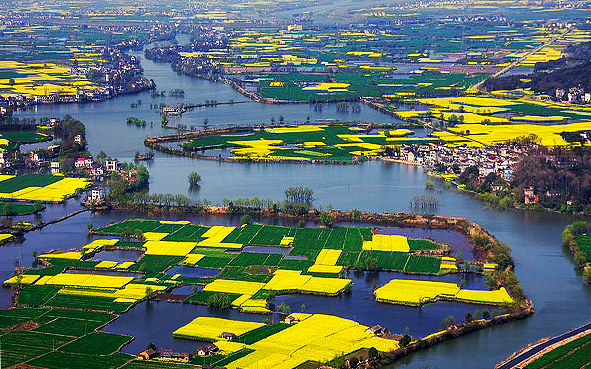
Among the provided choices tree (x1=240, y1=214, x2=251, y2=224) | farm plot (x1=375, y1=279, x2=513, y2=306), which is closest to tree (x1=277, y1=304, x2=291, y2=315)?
farm plot (x1=375, y1=279, x2=513, y2=306)

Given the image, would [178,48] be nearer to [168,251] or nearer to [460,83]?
[460,83]

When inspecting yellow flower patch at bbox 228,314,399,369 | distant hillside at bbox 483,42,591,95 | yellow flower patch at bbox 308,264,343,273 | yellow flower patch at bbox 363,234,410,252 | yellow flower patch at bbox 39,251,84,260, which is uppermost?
distant hillside at bbox 483,42,591,95

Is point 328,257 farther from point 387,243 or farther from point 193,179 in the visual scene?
point 193,179

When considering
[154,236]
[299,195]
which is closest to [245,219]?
[299,195]

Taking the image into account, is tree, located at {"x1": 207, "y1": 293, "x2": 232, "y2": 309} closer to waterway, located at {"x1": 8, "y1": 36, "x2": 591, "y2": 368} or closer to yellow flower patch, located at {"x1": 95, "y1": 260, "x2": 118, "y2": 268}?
waterway, located at {"x1": 8, "y1": 36, "x2": 591, "y2": 368}

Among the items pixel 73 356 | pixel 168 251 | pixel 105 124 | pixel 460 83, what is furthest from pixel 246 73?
pixel 73 356

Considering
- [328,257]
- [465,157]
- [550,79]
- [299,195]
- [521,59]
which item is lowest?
[328,257]
